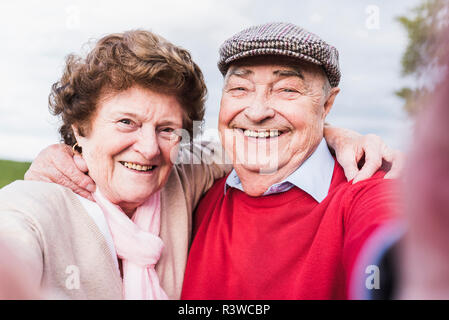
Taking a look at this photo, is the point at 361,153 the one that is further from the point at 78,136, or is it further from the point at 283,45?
→ the point at 78,136

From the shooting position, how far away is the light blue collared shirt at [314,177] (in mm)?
1781

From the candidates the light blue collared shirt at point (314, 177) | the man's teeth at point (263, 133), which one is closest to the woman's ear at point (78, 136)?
the man's teeth at point (263, 133)

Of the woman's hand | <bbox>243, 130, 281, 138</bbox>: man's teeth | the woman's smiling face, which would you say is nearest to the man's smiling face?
<bbox>243, 130, 281, 138</bbox>: man's teeth

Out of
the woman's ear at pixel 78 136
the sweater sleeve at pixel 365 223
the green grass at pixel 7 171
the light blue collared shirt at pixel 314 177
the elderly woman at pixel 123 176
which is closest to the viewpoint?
the sweater sleeve at pixel 365 223

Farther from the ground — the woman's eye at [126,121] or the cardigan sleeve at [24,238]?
the woman's eye at [126,121]

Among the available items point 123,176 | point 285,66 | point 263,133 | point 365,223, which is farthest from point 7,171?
point 365,223

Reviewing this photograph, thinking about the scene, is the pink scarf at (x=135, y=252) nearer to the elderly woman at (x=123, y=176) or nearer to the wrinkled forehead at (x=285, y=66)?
the elderly woman at (x=123, y=176)

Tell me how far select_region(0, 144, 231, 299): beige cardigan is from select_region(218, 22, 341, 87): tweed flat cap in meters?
0.74

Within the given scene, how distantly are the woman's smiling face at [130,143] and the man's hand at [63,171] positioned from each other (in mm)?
46

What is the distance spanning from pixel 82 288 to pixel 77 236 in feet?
0.65

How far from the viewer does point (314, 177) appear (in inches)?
71.6

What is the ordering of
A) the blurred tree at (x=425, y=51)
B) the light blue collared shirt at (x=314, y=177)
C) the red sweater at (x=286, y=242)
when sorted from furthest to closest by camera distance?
the light blue collared shirt at (x=314, y=177)
the red sweater at (x=286, y=242)
the blurred tree at (x=425, y=51)

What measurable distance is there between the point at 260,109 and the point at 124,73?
58 centimetres

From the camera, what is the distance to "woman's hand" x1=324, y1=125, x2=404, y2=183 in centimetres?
172
